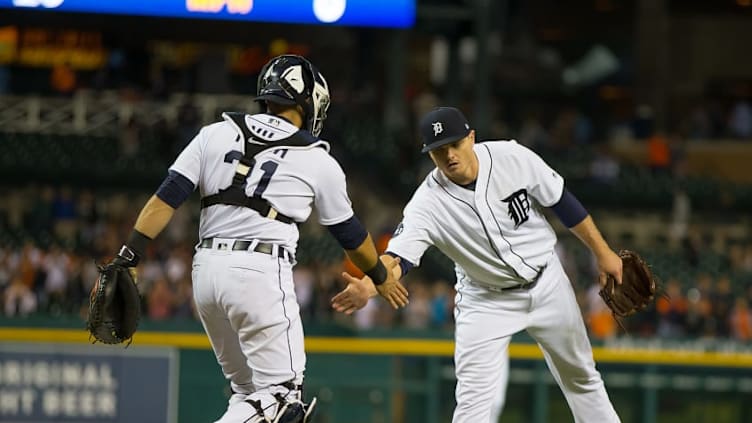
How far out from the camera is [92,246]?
47.8ft

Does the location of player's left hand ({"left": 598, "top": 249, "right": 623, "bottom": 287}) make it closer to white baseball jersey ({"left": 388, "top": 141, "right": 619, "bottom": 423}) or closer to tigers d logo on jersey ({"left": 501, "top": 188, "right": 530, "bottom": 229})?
white baseball jersey ({"left": 388, "top": 141, "right": 619, "bottom": 423})

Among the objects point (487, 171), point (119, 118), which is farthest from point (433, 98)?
point (487, 171)

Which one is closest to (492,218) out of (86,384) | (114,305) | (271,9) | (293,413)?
(293,413)

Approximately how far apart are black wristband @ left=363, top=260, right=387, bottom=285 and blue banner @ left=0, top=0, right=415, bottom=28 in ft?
27.4

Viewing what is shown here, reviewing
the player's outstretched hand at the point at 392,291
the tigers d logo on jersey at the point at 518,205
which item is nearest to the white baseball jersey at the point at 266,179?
the player's outstretched hand at the point at 392,291

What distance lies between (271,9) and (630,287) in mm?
8115

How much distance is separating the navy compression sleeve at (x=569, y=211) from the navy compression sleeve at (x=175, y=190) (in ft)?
5.84

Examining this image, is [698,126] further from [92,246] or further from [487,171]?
[487,171]

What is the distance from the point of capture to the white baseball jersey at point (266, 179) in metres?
5.21

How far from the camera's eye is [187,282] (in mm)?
13086

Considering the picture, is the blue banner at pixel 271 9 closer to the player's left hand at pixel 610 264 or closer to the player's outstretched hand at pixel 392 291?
the player's left hand at pixel 610 264

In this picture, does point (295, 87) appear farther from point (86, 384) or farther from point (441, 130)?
point (86, 384)

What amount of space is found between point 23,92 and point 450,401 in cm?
998

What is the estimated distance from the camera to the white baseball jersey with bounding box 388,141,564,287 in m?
6.15
